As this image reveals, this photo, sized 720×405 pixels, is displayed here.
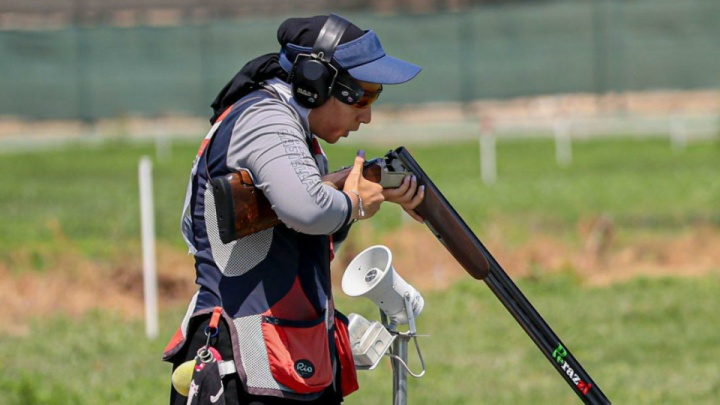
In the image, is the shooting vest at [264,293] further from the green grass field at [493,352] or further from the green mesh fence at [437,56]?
the green mesh fence at [437,56]

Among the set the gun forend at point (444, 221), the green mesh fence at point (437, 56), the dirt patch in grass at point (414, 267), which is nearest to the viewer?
the gun forend at point (444, 221)

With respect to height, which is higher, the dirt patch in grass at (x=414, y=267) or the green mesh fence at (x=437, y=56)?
the dirt patch in grass at (x=414, y=267)

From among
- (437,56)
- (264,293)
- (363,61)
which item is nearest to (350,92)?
(363,61)

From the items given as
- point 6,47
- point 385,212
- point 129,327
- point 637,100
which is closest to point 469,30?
point 637,100

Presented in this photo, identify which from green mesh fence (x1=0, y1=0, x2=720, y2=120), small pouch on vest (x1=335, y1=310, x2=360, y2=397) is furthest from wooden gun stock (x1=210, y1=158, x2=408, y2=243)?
green mesh fence (x1=0, y1=0, x2=720, y2=120)

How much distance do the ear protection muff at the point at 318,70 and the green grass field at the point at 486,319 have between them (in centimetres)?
411

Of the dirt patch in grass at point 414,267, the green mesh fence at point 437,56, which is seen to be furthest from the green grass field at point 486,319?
the green mesh fence at point 437,56

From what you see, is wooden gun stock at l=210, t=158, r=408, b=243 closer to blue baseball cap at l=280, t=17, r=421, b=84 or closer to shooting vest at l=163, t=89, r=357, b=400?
shooting vest at l=163, t=89, r=357, b=400

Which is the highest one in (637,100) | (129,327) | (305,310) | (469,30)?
(305,310)

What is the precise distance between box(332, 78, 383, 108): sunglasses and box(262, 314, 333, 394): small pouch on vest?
0.69 meters

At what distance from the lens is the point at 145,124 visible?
3272cm

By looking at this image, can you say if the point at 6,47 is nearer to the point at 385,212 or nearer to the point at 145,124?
the point at 145,124

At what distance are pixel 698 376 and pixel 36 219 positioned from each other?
10330mm

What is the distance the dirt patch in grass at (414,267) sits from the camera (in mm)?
11109
